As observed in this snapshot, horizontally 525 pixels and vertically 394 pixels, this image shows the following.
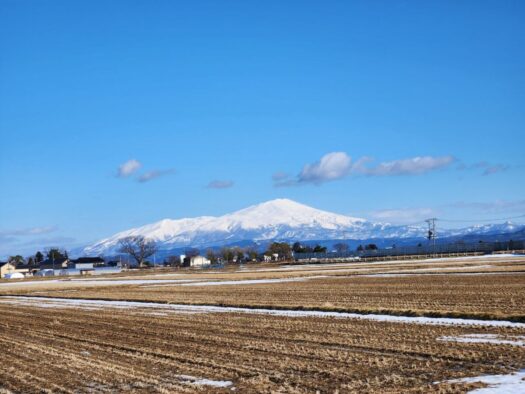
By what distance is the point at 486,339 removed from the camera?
17.8 m

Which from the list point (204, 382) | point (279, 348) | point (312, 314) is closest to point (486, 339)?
point (279, 348)

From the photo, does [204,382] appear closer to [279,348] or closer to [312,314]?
[279,348]

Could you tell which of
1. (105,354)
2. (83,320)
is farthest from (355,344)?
(83,320)

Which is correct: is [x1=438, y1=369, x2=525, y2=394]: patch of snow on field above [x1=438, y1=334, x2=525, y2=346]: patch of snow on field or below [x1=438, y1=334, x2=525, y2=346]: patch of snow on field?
below

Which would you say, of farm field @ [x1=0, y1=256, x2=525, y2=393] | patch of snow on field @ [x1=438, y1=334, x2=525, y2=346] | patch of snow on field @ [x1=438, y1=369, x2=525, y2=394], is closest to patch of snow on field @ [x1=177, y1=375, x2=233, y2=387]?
farm field @ [x1=0, y1=256, x2=525, y2=393]

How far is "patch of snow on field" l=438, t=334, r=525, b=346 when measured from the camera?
17.0 metres

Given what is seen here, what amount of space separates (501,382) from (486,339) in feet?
18.4

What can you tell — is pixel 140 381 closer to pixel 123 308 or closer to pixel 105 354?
pixel 105 354

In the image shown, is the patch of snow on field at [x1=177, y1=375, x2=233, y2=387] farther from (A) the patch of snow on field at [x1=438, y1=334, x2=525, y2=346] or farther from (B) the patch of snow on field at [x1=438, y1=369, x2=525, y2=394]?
(A) the patch of snow on field at [x1=438, y1=334, x2=525, y2=346]

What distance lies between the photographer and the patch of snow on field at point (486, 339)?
17000 mm

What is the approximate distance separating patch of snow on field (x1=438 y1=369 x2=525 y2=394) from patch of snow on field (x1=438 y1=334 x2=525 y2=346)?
149 inches

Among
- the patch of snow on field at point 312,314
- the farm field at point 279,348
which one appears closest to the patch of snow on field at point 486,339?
the farm field at point 279,348

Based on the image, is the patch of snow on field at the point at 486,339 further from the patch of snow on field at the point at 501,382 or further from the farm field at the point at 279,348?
the patch of snow on field at the point at 501,382

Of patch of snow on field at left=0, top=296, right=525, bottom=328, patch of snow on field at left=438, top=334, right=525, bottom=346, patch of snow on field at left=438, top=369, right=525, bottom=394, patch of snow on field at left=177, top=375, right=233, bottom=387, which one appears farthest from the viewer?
patch of snow on field at left=0, top=296, right=525, bottom=328
